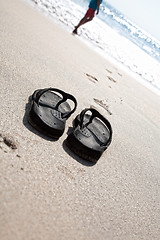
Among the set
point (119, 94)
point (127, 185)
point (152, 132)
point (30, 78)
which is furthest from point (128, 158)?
point (119, 94)

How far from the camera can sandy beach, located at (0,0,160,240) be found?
1.12 meters

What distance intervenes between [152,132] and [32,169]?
82.7 inches

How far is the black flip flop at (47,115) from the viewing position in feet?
5.15

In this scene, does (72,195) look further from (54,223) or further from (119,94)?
(119,94)

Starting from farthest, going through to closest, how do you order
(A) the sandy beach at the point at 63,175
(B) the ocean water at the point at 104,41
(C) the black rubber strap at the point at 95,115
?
(B) the ocean water at the point at 104,41 → (C) the black rubber strap at the point at 95,115 → (A) the sandy beach at the point at 63,175

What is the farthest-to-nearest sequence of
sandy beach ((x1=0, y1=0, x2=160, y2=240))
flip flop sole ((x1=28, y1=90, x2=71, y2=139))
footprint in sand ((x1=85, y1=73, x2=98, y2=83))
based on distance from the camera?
footprint in sand ((x1=85, y1=73, x2=98, y2=83)), flip flop sole ((x1=28, y1=90, x2=71, y2=139)), sandy beach ((x1=0, y1=0, x2=160, y2=240))

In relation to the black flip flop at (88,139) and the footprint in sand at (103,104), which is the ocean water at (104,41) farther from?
the black flip flop at (88,139)

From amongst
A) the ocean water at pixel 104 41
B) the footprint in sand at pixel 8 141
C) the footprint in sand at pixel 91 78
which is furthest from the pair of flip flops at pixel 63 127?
the ocean water at pixel 104 41

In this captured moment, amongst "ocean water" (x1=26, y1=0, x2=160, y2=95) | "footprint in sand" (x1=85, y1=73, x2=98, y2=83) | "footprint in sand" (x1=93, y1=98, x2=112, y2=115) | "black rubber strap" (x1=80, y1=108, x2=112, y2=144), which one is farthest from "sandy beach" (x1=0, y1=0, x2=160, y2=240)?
"ocean water" (x1=26, y1=0, x2=160, y2=95)

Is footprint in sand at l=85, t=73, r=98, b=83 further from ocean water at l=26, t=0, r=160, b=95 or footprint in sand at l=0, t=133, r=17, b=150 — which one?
ocean water at l=26, t=0, r=160, b=95

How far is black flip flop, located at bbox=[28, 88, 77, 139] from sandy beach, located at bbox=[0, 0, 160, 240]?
0.21ft

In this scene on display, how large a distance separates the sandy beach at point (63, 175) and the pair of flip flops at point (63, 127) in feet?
0.22

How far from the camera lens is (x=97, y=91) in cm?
301

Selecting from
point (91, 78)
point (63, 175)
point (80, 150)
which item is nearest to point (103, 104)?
point (91, 78)
